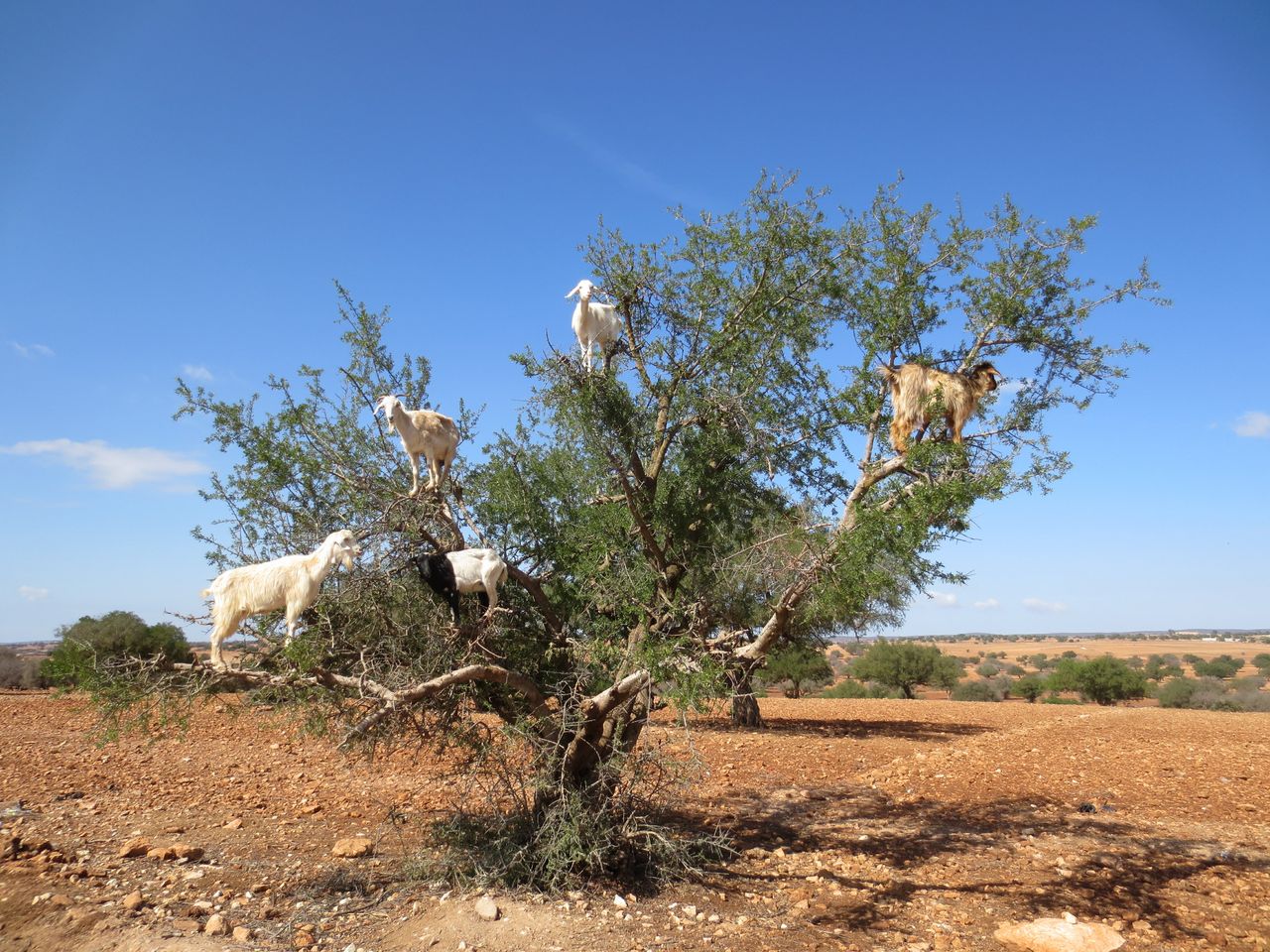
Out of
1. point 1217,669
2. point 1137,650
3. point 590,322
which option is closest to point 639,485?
point 590,322

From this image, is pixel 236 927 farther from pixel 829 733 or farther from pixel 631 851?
pixel 829 733

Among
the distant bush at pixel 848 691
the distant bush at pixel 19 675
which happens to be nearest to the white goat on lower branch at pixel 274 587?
the distant bush at pixel 19 675

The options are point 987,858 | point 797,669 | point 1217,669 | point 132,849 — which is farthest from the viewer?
point 1217,669

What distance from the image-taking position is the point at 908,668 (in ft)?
103

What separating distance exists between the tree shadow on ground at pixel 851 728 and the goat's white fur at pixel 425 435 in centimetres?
1092

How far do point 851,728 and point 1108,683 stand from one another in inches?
687

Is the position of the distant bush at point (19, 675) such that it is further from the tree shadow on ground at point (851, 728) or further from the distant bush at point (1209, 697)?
the distant bush at point (1209, 697)

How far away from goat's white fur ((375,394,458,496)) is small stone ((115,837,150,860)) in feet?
15.5

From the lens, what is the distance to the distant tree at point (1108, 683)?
94.4 feet

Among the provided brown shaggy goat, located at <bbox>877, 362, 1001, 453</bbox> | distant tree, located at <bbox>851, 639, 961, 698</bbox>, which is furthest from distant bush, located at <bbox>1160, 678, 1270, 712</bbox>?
brown shaggy goat, located at <bbox>877, 362, 1001, 453</bbox>

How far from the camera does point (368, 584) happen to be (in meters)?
6.52

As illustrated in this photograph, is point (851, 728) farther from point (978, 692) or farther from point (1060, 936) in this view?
point (978, 692)

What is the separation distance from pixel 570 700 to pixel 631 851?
61.8 inches

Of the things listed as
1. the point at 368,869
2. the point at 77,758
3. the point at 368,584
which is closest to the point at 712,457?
the point at 368,584
